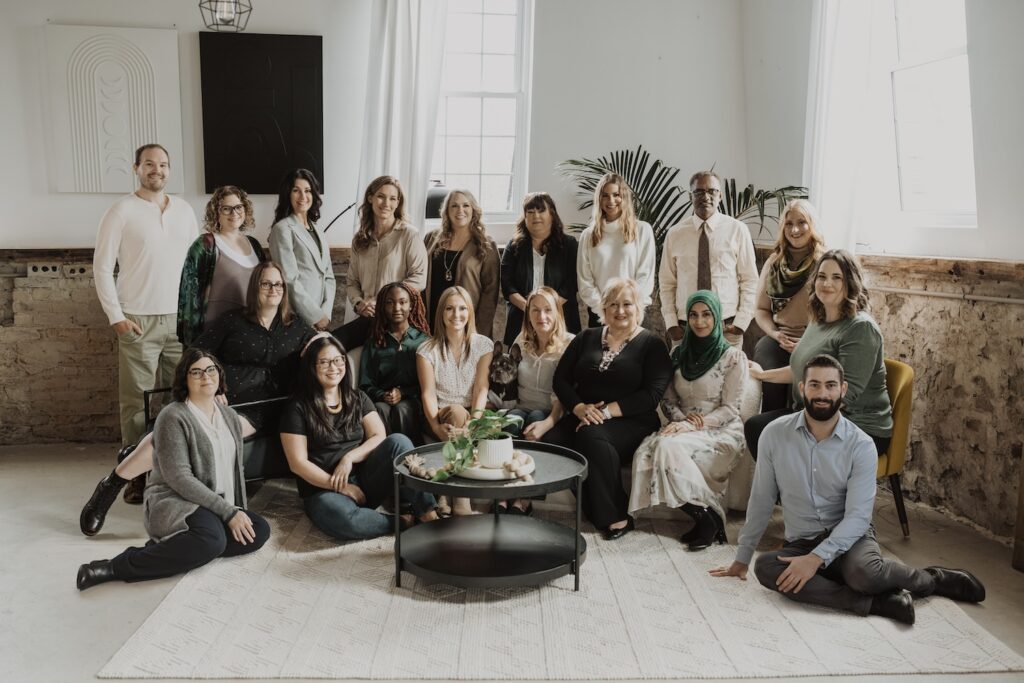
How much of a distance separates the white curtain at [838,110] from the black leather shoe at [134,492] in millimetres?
3934

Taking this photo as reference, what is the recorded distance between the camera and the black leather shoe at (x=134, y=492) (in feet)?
15.4

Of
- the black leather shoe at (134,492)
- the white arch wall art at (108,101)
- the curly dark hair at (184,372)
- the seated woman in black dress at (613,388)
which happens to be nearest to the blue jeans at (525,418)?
the seated woman in black dress at (613,388)

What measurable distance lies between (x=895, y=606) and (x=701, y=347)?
1511 millimetres

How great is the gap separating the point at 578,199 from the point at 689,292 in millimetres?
1371

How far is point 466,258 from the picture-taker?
16.9ft

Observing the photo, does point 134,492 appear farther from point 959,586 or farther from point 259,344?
point 959,586

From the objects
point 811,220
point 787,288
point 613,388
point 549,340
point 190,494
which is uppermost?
point 811,220

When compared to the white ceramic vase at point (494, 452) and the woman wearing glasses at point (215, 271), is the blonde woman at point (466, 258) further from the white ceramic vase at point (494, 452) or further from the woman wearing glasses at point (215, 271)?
the white ceramic vase at point (494, 452)

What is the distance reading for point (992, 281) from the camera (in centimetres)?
422

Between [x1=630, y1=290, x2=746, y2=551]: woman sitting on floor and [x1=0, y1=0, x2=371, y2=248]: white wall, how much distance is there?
264 centimetres

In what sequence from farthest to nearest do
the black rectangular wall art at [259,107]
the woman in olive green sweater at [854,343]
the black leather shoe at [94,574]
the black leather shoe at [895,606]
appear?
the black rectangular wall art at [259,107]
the woman in olive green sweater at [854,343]
the black leather shoe at [94,574]
the black leather shoe at [895,606]

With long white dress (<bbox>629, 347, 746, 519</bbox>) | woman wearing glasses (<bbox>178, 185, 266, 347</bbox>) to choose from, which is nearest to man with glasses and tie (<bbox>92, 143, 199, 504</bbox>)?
woman wearing glasses (<bbox>178, 185, 266, 347</bbox>)

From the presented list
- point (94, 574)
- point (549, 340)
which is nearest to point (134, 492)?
point (94, 574)

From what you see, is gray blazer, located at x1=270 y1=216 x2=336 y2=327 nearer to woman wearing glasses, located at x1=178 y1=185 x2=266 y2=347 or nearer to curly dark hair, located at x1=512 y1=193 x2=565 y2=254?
woman wearing glasses, located at x1=178 y1=185 x2=266 y2=347
